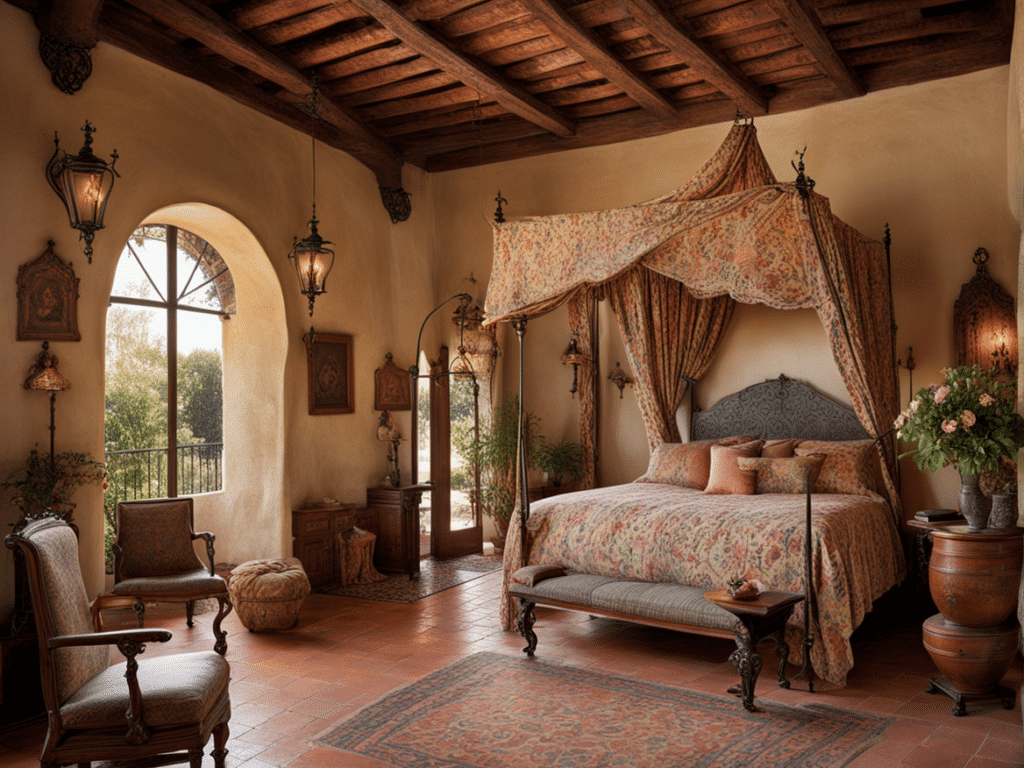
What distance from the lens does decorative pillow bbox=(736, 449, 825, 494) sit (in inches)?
239

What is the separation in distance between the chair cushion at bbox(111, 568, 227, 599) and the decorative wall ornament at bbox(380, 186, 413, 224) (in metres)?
4.43

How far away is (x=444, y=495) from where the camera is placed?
8570 millimetres

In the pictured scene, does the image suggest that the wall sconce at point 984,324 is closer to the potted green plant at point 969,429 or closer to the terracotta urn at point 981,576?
the potted green plant at point 969,429

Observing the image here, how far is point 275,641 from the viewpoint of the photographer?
5.65 metres

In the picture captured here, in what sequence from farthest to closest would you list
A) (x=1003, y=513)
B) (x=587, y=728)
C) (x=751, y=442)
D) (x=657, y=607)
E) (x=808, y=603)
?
(x=751, y=442), (x=657, y=607), (x=808, y=603), (x=1003, y=513), (x=587, y=728)

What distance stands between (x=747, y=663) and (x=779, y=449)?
8.52ft

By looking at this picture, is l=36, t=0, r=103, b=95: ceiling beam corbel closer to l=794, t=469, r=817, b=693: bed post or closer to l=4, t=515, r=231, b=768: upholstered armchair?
l=4, t=515, r=231, b=768: upholstered armchair

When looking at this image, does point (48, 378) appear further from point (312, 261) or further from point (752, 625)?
point (752, 625)

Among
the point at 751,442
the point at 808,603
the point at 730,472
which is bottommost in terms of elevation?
the point at 808,603

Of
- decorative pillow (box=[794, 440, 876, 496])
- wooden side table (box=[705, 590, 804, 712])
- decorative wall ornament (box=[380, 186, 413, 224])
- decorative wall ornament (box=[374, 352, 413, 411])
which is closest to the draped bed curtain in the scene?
decorative pillow (box=[794, 440, 876, 496])

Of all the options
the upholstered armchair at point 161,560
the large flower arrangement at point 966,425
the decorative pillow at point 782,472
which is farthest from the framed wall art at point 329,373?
the large flower arrangement at point 966,425

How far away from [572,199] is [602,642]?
4614mm

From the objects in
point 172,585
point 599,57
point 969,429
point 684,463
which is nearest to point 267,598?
point 172,585

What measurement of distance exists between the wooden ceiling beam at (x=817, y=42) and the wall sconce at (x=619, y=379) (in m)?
3.14
